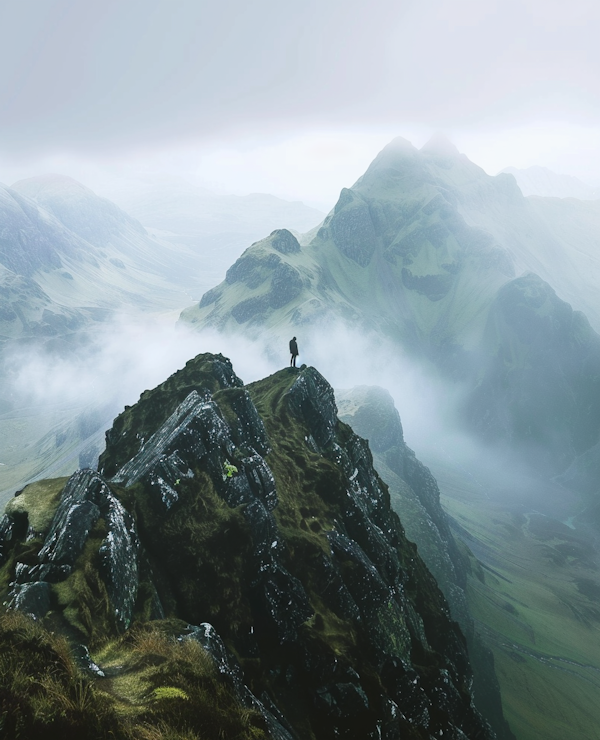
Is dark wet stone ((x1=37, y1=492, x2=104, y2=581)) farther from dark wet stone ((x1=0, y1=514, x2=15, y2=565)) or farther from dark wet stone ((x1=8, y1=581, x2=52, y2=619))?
dark wet stone ((x1=0, y1=514, x2=15, y2=565))

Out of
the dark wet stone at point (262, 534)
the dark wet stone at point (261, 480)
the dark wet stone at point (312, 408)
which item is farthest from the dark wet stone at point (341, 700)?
the dark wet stone at point (312, 408)

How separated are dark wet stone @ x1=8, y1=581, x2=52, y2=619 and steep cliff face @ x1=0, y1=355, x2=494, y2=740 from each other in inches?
4.3

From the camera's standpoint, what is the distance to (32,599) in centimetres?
2575

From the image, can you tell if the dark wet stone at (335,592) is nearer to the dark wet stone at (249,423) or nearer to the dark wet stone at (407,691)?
the dark wet stone at (407,691)

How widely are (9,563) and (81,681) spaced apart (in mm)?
19012

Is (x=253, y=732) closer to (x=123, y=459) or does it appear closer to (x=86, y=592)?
(x=86, y=592)

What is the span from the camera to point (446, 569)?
15838cm

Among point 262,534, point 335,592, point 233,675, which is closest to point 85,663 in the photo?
point 233,675

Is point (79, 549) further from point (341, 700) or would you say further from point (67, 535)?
point (341, 700)

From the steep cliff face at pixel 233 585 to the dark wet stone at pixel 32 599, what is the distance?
11 centimetres

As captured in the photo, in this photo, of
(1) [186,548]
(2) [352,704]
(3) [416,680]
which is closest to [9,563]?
(1) [186,548]

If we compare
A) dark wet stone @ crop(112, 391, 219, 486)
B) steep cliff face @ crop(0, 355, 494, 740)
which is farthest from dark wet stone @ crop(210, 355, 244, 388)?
dark wet stone @ crop(112, 391, 219, 486)

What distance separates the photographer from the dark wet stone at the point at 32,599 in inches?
981

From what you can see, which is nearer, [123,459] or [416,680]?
[416,680]
